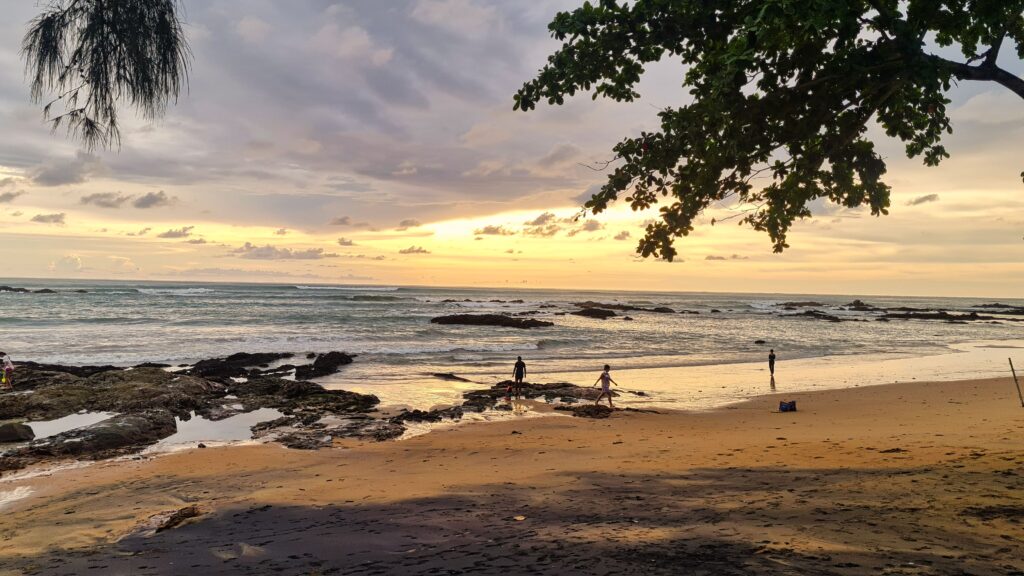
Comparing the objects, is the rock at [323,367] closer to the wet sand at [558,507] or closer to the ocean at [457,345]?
the ocean at [457,345]

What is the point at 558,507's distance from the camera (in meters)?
7.15

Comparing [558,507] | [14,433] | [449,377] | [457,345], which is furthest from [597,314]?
[558,507]

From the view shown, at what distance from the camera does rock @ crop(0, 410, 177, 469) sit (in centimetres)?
1110

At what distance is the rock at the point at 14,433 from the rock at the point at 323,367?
10922 mm

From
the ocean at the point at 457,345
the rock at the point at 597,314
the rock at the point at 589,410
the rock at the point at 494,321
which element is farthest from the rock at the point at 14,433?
the rock at the point at 597,314

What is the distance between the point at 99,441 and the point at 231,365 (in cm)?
1360

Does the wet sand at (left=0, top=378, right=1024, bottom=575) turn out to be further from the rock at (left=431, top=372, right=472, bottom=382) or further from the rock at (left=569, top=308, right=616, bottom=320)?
the rock at (left=569, top=308, right=616, bottom=320)

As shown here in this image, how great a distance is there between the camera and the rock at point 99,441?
11102 millimetres

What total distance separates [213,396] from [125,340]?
22769 mm

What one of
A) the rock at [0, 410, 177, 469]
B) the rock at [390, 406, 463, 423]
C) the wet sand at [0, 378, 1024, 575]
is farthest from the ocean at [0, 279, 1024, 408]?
the wet sand at [0, 378, 1024, 575]

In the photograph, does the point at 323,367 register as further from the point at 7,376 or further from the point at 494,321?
the point at 494,321

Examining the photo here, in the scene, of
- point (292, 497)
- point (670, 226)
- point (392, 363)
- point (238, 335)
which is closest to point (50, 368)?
point (392, 363)

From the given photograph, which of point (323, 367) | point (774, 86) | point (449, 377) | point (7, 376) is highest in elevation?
point (774, 86)

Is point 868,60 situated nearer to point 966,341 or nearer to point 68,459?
point 68,459
